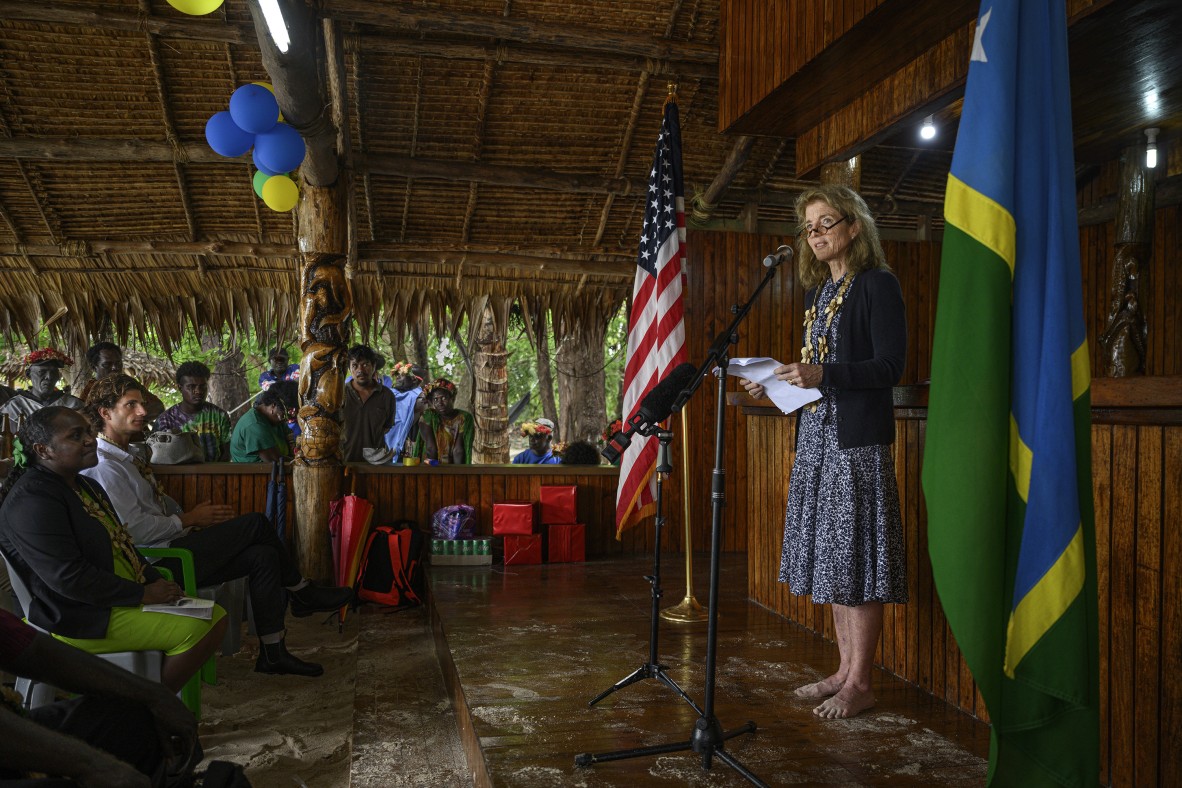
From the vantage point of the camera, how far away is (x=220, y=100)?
6023 mm

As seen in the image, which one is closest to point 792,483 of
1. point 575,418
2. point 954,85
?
point 954,85

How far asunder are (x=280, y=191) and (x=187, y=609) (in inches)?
123

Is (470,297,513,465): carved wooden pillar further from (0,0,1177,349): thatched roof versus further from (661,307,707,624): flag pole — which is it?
(661,307,707,624): flag pole

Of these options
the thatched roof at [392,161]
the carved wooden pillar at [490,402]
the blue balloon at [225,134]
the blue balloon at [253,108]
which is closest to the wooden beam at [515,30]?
the thatched roof at [392,161]

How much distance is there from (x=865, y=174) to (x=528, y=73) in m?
2.74

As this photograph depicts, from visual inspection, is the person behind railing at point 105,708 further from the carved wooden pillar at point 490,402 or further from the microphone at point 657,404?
the carved wooden pillar at point 490,402

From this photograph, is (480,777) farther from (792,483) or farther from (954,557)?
(954,557)

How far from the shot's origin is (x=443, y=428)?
709cm

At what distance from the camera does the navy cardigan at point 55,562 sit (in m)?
2.78

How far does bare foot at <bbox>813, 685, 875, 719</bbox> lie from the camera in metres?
2.74

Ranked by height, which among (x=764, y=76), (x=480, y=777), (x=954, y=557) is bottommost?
(x=480, y=777)

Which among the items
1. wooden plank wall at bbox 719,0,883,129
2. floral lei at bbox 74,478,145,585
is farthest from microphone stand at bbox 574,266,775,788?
floral lei at bbox 74,478,145,585

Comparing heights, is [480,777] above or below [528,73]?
below

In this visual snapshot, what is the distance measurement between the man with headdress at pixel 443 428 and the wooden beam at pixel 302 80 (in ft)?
7.35
